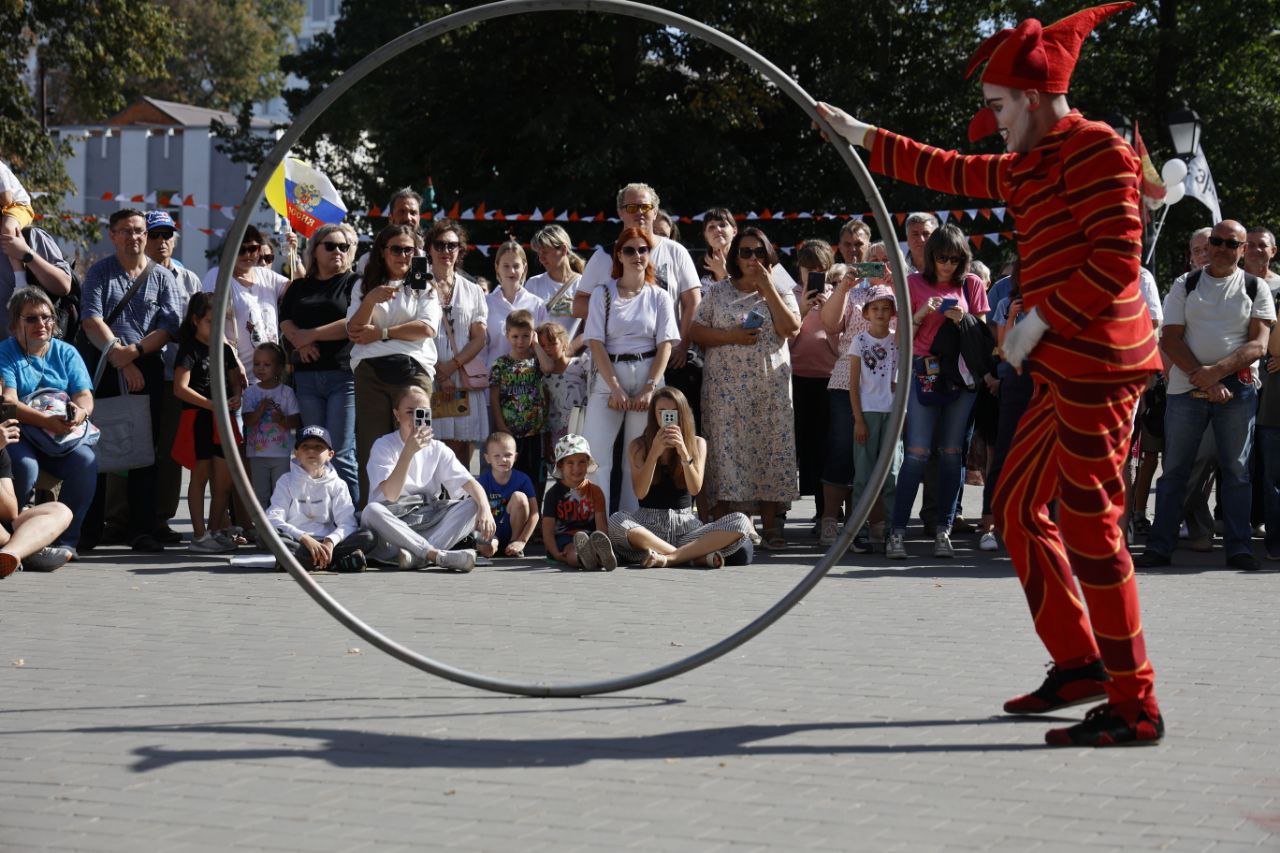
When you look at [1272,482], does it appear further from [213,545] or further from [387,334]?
[213,545]

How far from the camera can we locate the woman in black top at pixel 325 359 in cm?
1065

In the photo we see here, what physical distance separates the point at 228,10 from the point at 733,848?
67510 millimetres

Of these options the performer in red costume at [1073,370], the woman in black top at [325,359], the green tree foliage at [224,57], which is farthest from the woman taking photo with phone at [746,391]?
the green tree foliage at [224,57]

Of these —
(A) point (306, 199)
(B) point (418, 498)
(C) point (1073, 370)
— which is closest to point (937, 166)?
(C) point (1073, 370)

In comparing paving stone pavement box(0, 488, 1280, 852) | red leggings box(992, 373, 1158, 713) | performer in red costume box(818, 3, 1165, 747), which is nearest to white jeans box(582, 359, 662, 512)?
paving stone pavement box(0, 488, 1280, 852)

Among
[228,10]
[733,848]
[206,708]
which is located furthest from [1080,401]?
[228,10]

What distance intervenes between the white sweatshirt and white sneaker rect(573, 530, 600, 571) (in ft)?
4.33

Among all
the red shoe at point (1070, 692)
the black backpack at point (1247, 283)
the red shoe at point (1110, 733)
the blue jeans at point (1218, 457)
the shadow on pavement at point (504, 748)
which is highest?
the black backpack at point (1247, 283)

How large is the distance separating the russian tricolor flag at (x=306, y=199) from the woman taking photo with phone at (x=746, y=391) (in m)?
4.88

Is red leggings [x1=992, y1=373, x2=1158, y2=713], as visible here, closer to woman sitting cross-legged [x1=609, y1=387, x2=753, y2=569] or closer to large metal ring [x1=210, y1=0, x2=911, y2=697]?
large metal ring [x1=210, y1=0, x2=911, y2=697]

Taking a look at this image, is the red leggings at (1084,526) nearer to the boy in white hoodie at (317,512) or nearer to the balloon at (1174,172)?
the boy in white hoodie at (317,512)

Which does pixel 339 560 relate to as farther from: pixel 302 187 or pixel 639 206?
pixel 302 187

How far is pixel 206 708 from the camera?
5.80 meters

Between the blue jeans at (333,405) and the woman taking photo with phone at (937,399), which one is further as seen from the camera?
the blue jeans at (333,405)
